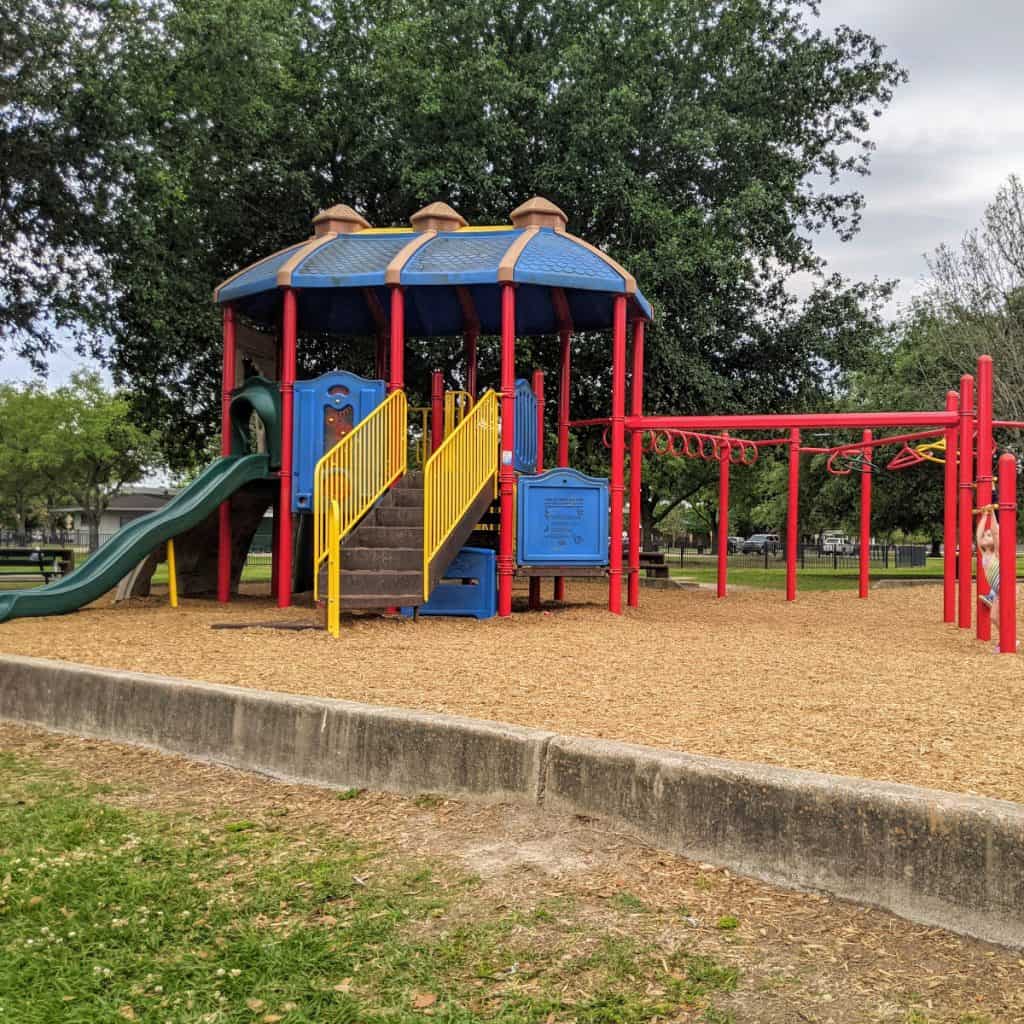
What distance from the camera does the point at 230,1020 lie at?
8.43 ft

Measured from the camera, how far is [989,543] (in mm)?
8797

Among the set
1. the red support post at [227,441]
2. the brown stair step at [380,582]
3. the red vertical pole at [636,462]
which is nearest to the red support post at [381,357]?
the red support post at [227,441]

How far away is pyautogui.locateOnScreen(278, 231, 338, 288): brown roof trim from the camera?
11.5m

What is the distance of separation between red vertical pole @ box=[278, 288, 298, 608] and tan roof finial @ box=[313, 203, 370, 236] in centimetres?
180

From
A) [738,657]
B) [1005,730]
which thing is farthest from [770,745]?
[738,657]

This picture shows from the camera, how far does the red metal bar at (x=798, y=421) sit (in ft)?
36.3

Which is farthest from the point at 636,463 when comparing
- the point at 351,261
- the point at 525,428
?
the point at 351,261

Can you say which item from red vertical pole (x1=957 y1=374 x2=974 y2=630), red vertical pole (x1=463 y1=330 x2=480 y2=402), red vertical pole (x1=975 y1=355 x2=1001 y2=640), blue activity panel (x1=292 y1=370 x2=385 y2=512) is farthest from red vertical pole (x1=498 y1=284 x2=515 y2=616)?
red vertical pole (x1=975 y1=355 x2=1001 y2=640)

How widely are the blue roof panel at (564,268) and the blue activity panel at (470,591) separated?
10.2 ft

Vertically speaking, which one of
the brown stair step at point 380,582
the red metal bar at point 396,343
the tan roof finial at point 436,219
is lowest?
the brown stair step at point 380,582

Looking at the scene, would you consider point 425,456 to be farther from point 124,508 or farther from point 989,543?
point 124,508

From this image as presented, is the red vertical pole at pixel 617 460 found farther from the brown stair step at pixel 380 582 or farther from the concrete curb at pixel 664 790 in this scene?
the concrete curb at pixel 664 790

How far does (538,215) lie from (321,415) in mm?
3794

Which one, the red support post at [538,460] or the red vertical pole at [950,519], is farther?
the red support post at [538,460]
